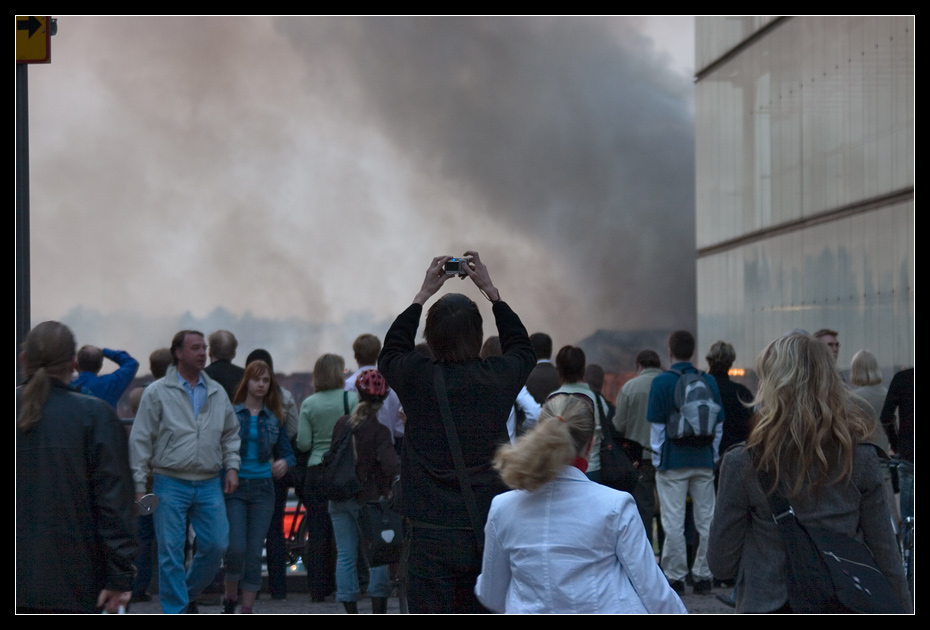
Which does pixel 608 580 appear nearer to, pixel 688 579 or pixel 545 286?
pixel 688 579

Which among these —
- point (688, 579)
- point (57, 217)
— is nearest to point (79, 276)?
point (57, 217)

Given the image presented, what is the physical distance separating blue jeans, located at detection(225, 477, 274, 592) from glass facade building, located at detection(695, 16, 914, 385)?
6499 mm

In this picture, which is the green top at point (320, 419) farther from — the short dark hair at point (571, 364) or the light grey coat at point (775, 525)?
the light grey coat at point (775, 525)

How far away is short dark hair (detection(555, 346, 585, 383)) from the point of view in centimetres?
548

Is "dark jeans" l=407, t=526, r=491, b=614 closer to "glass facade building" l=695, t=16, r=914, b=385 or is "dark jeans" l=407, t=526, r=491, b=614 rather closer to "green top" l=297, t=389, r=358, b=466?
"green top" l=297, t=389, r=358, b=466

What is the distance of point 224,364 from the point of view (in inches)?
232

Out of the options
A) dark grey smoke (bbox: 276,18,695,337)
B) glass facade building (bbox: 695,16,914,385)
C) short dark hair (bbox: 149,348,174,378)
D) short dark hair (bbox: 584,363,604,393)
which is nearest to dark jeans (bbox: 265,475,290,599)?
short dark hair (bbox: 149,348,174,378)

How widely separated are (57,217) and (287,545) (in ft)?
23.9

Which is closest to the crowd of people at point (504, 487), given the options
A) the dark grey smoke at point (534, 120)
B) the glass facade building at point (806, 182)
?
the glass facade building at point (806, 182)

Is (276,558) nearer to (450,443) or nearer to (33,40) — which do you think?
(33,40)

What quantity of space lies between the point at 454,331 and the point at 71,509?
51.8 inches

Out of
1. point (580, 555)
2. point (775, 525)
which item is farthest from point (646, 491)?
point (580, 555)

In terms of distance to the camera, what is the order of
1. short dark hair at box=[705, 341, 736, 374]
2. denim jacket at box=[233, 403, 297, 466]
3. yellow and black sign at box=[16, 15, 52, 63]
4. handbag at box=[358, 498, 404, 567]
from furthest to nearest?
short dark hair at box=[705, 341, 736, 374]
denim jacket at box=[233, 403, 297, 466]
handbag at box=[358, 498, 404, 567]
yellow and black sign at box=[16, 15, 52, 63]
